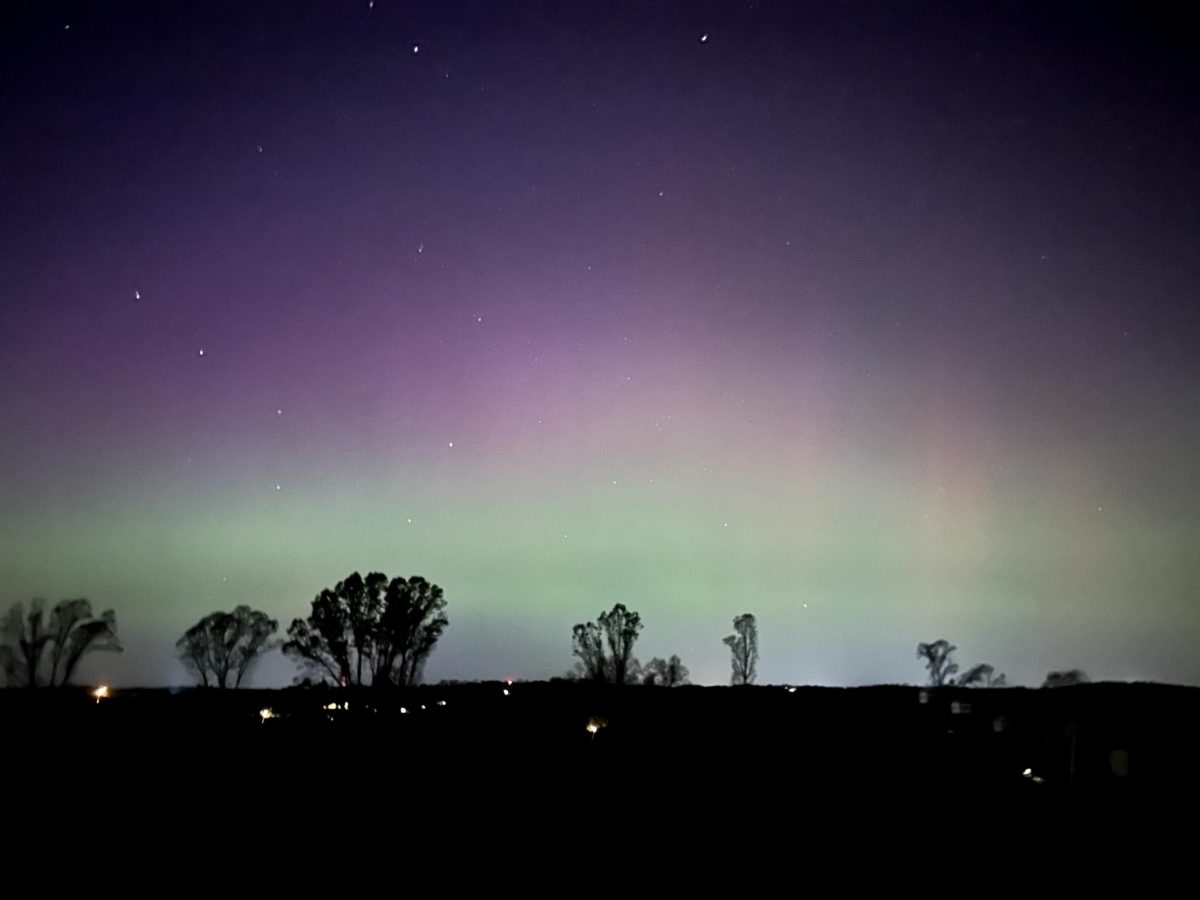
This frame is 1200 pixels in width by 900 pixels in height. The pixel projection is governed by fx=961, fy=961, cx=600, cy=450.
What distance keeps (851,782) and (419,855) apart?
15.9 meters

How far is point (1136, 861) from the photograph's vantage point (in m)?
18.1

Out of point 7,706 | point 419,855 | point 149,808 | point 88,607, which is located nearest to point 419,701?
point 7,706

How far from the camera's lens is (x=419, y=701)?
217 feet

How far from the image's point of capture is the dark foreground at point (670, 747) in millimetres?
25062

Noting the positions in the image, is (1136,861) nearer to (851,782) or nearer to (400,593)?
(851,782)

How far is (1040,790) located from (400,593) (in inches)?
2324

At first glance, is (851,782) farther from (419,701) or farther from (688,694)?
(419,701)

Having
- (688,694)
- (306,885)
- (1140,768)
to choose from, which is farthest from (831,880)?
(688,694)

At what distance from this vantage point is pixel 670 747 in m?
34.4

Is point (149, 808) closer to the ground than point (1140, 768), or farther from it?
farther from it

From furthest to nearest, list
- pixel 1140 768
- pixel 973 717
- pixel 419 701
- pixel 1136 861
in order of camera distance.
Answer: pixel 419 701 < pixel 973 717 < pixel 1140 768 < pixel 1136 861

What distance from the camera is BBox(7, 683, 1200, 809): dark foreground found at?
82.2ft

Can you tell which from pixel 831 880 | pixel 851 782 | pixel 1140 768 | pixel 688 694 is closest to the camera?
pixel 831 880

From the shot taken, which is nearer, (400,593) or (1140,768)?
(1140,768)
